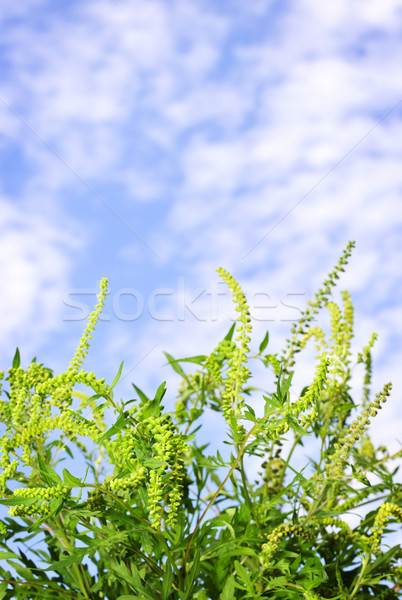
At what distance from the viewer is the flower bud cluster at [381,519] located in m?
1.45

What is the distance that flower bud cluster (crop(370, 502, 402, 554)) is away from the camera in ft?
4.75

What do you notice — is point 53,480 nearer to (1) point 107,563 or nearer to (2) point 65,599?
(1) point 107,563

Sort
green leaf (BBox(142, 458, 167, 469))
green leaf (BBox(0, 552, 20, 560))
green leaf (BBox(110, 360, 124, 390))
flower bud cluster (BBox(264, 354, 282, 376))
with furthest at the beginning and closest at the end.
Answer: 1. flower bud cluster (BBox(264, 354, 282, 376))
2. green leaf (BBox(0, 552, 20, 560))
3. green leaf (BBox(110, 360, 124, 390))
4. green leaf (BBox(142, 458, 167, 469))

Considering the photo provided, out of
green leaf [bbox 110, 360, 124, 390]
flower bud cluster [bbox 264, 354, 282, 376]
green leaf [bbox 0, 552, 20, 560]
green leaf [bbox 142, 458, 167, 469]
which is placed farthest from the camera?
flower bud cluster [bbox 264, 354, 282, 376]

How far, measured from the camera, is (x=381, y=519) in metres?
1.45

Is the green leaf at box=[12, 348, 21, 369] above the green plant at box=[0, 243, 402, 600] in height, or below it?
above

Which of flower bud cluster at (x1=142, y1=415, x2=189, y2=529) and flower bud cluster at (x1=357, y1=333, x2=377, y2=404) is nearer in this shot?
flower bud cluster at (x1=142, y1=415, x2=189, y2=529)

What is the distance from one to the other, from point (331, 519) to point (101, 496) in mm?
652

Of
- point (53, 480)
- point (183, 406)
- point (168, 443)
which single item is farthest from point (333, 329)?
point (53, 480)

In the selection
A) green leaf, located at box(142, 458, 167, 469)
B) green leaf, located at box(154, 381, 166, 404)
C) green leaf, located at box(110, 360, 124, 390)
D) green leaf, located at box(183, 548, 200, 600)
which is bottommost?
green leaf, located at box(183, 548, 200, 600)

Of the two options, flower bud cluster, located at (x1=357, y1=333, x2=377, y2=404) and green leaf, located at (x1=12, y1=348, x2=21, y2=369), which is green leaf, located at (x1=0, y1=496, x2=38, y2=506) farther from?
flower bud cluster, located at (x1=357, y1=333, x2=377, y2=404)

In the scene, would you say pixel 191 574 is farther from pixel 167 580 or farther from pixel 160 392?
pixel 160 392

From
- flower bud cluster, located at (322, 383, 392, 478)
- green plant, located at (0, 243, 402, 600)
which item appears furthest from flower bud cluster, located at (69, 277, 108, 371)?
flower bud cluster, located at (322, 383, 392, 478)

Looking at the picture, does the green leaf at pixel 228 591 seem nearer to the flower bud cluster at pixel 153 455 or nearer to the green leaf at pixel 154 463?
the flower bud cluster at pixel 153 455
